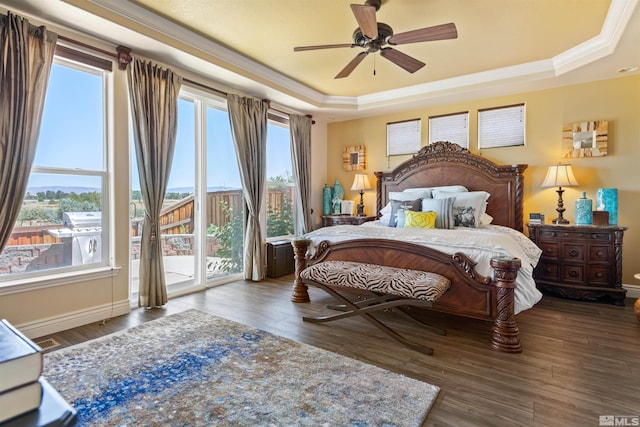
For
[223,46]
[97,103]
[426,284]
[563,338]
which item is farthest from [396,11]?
[563,338]

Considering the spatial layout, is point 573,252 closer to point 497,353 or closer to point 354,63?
point 497,353

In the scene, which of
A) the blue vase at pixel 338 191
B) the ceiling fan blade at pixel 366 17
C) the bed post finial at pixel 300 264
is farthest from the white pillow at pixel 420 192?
the ceiling fan blade at pixel 366 17

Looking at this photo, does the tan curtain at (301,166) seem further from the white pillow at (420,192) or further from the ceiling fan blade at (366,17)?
the ceiling fan blade at (366,17)

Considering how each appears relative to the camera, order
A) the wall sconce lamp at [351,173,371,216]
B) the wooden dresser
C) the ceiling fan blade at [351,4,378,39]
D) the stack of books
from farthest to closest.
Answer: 1. the wall sconce lamp at [351,173,371,216]
2. the wooden dresser
3. the ceiling fan blade at [351,4,378,39]
4. the stack of books

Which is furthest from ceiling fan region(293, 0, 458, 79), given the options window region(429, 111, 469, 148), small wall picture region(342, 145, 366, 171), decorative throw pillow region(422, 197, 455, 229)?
small wall picture region(342, 145, 366, 171)

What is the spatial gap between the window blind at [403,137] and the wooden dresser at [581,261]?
212 cm

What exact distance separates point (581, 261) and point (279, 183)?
4.07 metres

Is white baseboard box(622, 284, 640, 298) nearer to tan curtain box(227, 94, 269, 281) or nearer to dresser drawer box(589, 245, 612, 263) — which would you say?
dresser drawer box(589, 245, 612, 263)

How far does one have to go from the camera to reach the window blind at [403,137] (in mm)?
5273

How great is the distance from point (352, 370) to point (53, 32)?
11.6 feet

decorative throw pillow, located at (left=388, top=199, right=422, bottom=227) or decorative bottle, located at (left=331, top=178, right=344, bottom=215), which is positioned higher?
decorative bottle, located at (left=331, top=178, right=344, bottom=215)

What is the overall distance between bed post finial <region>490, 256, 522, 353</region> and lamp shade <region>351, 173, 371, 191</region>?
310cm

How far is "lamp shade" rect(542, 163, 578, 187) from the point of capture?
393cm

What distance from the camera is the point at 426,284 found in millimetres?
2498
